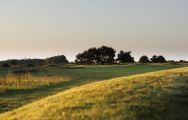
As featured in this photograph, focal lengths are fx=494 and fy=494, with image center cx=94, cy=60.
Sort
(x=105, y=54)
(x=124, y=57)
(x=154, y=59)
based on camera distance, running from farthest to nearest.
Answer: (x=105, y=54) → (x=124, y=57) → (x=154, y=59)

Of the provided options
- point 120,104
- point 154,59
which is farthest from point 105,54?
point 120,104

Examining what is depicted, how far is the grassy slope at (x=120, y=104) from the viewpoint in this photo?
55.8 feet

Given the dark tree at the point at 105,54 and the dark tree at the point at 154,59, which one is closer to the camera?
the dark tree at the point at 154,59

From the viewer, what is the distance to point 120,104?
18109mm

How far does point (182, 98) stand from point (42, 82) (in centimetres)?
2090

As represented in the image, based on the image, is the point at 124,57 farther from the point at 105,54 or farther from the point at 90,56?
the point at 90,56

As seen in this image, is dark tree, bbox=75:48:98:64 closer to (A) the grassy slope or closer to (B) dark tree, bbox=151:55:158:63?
(B) dark tree, bbox=151:55:158:63

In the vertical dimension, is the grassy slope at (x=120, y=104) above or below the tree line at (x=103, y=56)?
below

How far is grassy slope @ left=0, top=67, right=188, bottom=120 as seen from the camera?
1700 centimetres

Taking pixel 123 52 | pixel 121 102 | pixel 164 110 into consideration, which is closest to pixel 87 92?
pixel 121 102

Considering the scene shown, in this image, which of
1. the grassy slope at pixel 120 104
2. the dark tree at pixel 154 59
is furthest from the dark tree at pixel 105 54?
the grassy slope at pixel 120 104

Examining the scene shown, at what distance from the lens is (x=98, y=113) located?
17.0 meters

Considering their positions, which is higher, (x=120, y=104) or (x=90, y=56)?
(x=90, y=56)

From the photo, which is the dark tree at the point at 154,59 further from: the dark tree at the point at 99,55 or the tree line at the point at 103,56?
the dark tree at the point at 99,55
